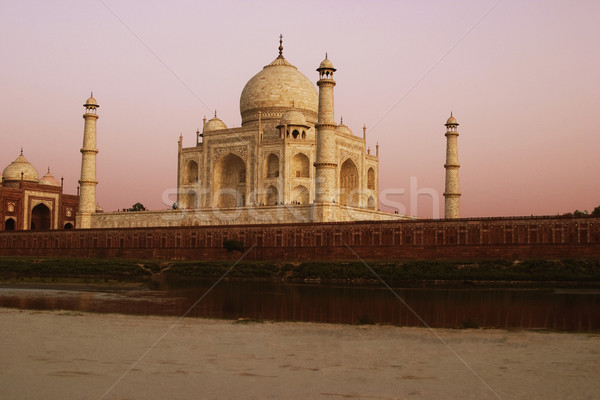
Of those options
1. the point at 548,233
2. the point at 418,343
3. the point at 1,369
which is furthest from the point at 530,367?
the point at 548,233

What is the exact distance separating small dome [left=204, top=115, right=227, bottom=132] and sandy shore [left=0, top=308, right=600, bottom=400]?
106 ft

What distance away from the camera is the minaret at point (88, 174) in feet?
131

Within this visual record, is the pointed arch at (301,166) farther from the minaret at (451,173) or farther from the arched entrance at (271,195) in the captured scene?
the minaret at (451,173)

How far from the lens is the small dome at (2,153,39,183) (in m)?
48.6

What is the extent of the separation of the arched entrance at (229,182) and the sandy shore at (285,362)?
30286 millimetres

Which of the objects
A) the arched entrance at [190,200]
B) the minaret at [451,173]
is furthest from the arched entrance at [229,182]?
the minaret at [451,173]

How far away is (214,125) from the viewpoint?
43.0 metres

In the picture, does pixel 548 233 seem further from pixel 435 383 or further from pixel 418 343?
pixel 435 383

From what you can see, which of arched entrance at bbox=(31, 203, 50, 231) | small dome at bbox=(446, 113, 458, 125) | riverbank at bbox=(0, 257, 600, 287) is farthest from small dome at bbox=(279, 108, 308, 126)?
arched entrance at bbox=(31, 203, 50, 231)

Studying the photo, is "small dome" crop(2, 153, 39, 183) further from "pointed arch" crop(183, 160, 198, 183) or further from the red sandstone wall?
"pointed arch" crop(183, 160, 198, 183)

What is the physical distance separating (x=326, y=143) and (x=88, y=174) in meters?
16.2

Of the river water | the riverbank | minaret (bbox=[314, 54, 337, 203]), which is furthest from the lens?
minaret (bbox=[314, 54, 337, 203])

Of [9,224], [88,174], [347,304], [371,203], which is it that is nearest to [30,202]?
[9,224]

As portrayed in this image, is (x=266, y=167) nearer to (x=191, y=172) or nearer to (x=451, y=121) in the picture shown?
(x=191, y=172)
